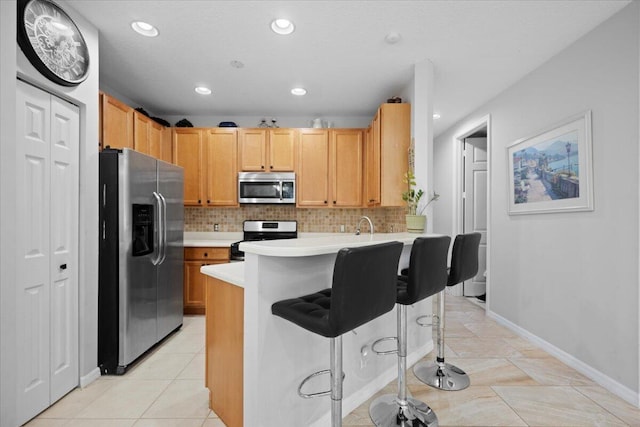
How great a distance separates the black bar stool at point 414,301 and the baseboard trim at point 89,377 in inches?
80.2

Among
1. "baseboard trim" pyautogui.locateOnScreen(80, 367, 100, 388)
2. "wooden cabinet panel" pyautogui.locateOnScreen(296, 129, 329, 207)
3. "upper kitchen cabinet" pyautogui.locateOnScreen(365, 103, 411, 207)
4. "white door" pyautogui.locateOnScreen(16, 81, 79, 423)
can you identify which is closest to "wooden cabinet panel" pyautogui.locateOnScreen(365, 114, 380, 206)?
"upper kitchen cabinet" pyautogui.locateOnScreen(365, 103, 411, 207)

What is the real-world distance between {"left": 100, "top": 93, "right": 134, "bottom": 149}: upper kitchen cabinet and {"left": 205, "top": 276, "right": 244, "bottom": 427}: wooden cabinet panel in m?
2.01

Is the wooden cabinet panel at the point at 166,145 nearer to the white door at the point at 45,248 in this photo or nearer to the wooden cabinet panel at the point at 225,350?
the white door at the point at 45,248

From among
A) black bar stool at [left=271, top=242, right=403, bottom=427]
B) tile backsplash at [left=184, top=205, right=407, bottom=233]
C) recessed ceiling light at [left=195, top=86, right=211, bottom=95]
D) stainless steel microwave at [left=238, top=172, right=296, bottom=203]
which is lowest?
black bar stool at [left=271, top=242, right=403, bottom=427]

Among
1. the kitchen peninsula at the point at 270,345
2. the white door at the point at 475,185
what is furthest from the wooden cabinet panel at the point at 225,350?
the white door at the point at 475,185

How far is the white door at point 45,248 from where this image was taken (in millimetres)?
1730

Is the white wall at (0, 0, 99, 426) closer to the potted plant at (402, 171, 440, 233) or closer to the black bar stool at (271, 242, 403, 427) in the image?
the black bar stool at (271, 242, 403, 427)

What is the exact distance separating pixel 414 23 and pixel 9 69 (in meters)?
2.52

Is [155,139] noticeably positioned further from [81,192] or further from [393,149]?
[393,149]

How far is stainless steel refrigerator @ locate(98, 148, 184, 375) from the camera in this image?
2295 mm

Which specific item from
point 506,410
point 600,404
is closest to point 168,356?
point 506,410

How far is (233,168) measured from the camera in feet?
13.5

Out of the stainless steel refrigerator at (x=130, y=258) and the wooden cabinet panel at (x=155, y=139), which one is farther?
the wooden cabinet panel at (x=155, y=139)

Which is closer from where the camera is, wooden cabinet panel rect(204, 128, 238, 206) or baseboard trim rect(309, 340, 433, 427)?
baseboard trim rect(309, 340, 433, 427)
